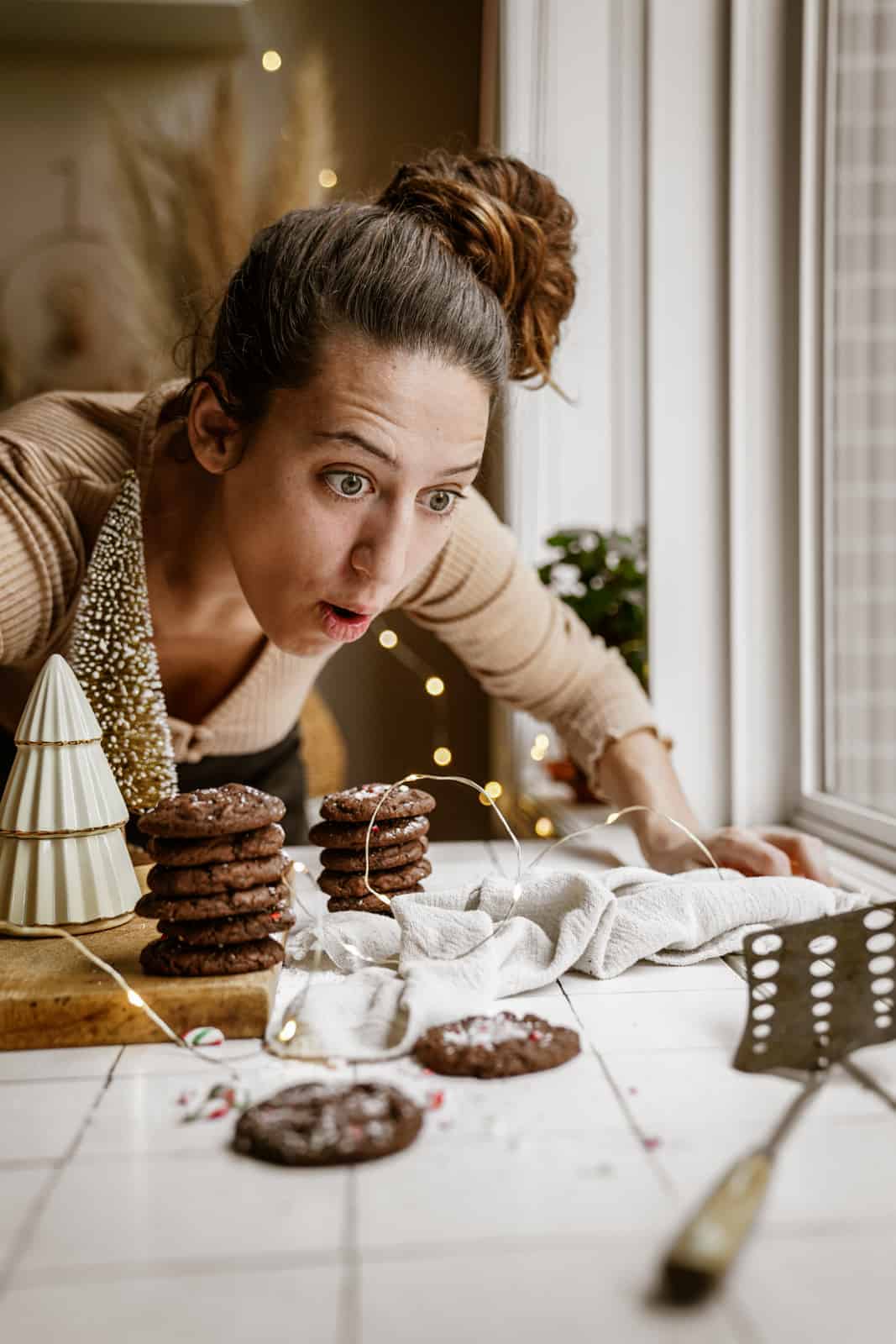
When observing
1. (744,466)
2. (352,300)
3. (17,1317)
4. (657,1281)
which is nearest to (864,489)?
(744,466)

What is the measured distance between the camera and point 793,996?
0.70 metres

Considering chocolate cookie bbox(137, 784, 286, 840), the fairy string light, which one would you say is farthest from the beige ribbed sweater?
the fairy string light

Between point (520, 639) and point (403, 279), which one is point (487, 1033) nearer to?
point (403, 279)

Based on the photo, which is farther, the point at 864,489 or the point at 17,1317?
the point at 864,489

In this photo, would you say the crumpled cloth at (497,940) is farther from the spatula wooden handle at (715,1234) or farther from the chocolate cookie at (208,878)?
the spatula wooden handle at (715,1234)

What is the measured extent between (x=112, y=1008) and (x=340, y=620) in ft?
1.56

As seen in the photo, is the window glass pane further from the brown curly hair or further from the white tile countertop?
the white tile countertop

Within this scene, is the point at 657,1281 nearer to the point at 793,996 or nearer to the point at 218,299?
the point at 793,996

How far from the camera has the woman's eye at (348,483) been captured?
102 cm

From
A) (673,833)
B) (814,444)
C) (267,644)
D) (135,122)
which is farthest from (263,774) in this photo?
(135,122)

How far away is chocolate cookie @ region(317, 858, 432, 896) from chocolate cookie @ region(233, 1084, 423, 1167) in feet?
1.20

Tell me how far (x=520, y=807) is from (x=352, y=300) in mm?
1312

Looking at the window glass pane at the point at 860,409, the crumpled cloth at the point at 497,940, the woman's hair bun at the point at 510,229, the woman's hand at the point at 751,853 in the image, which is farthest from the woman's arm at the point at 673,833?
the woman's hair bun at the point at 510,229

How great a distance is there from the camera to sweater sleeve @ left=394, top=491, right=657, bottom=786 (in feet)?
4.83
